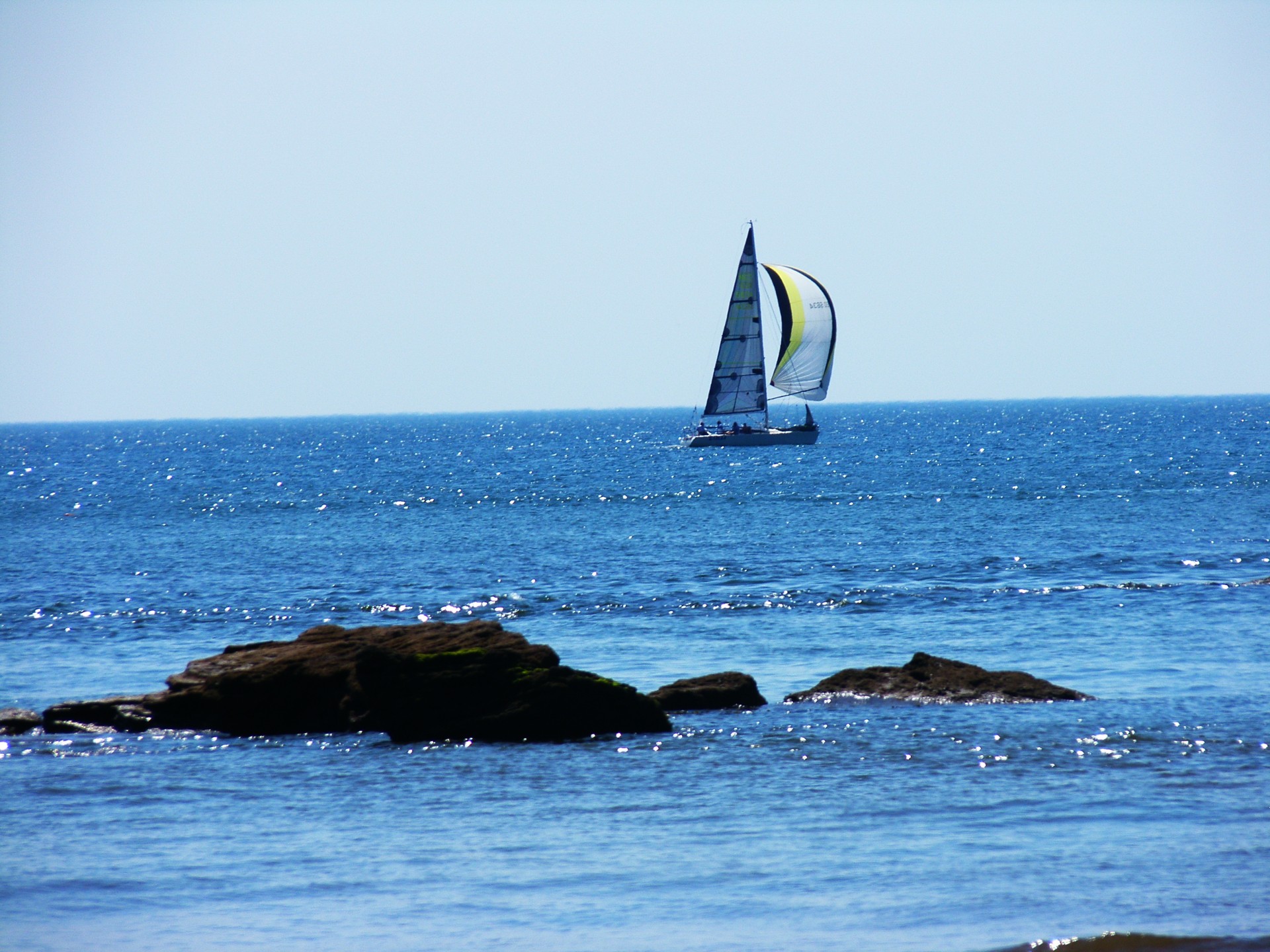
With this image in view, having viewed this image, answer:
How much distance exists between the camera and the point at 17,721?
2116 cm

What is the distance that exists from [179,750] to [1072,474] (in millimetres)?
73823

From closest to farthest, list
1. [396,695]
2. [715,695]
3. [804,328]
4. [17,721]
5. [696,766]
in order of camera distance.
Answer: [696,766] → [396,695] → [17,721] → [715,695] → [804,328]

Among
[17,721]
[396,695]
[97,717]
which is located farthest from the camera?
[97,717]

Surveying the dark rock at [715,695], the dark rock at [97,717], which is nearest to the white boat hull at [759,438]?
the dark rock at [715,695]

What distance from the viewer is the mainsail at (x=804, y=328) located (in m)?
104

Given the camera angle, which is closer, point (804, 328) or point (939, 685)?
point (939, 685)

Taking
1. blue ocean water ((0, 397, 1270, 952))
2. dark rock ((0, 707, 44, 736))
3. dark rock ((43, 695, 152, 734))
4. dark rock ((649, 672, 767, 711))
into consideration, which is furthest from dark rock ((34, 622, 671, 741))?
dark rock ((649, 672, 767, 711))

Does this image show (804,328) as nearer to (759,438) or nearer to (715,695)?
(759,438)

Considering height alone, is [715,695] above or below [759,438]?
below

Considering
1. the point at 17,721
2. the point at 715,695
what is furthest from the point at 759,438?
the point at 17,721

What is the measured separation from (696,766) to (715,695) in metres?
3.87

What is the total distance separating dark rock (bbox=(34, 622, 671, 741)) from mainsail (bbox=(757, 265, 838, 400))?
84.7m

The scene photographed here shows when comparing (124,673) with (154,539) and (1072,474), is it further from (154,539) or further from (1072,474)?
(1072,474)

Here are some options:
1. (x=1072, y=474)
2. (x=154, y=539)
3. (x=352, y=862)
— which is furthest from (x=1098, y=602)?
(x=1072, y=474)
